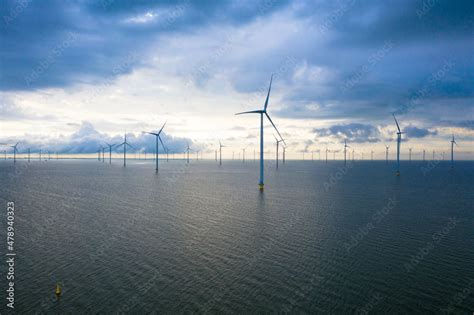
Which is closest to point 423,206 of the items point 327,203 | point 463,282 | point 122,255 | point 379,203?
point 379,203

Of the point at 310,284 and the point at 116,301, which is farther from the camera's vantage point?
the point at 310,284

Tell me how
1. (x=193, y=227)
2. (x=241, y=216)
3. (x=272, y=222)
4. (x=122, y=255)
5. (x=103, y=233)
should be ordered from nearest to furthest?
1. (x=122, y=255)
2. (x=103, y=233)
3. (x=193, y=227)
4. (x=272, y=222)
5. (x=241, y=216)

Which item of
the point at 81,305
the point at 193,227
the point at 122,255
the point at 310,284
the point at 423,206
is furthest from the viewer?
the point at 423,206

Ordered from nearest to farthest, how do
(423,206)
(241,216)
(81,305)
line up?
1. (81,305)
2. (241,216)
3. (423,206)

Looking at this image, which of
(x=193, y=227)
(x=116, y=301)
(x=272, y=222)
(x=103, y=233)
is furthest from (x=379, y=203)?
(x=116, y=301)

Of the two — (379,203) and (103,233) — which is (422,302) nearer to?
(103,233)

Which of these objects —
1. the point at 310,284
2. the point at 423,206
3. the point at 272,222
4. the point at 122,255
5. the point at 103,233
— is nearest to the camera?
the point at 310,284

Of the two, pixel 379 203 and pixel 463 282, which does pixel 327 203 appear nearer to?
pixel 379 203

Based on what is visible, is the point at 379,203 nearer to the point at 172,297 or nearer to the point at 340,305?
the point at 340,305

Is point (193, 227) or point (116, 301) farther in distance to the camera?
point (193, 227)
